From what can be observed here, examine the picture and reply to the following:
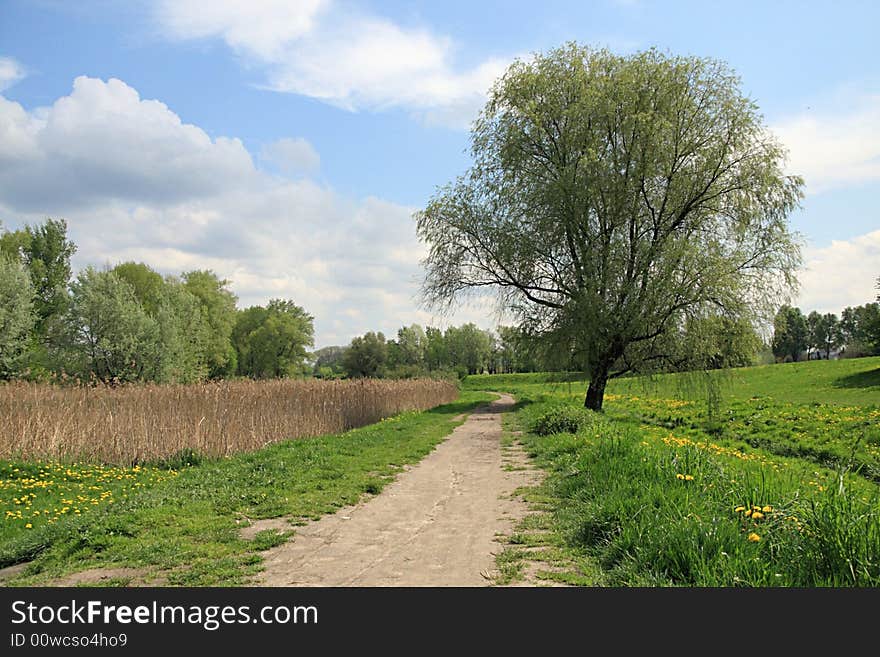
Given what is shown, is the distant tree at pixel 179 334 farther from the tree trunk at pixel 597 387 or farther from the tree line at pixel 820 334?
the tree line at pixel 820 334

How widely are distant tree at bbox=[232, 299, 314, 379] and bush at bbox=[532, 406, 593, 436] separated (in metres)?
65.3

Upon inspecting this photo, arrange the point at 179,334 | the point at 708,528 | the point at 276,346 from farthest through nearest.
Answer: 1. the point at 276,346
2. the point at 179,334
3. the point at 708,528

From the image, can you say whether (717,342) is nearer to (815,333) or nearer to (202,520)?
(202,520)

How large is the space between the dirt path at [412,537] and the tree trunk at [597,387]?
1349 centimetres

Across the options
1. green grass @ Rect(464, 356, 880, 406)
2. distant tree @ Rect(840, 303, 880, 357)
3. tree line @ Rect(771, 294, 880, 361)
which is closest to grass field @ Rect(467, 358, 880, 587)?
green grass @ Rect(464, 356, 880, 406)

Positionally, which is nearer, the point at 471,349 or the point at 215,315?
the point at 215,315

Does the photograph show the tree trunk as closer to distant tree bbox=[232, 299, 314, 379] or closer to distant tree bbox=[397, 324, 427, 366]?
distant tree bbox=[232, 299, 314, 379]

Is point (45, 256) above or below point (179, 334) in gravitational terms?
above

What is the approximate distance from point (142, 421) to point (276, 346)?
67.9 m

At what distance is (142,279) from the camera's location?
190 feet

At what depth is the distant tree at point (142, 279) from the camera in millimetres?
56875

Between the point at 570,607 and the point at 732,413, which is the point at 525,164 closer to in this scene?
the point at 732,413

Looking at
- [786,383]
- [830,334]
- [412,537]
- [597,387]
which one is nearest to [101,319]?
[597,387]

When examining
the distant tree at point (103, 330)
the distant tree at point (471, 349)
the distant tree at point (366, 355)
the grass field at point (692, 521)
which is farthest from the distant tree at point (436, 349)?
the grass field at point (692, 521)
